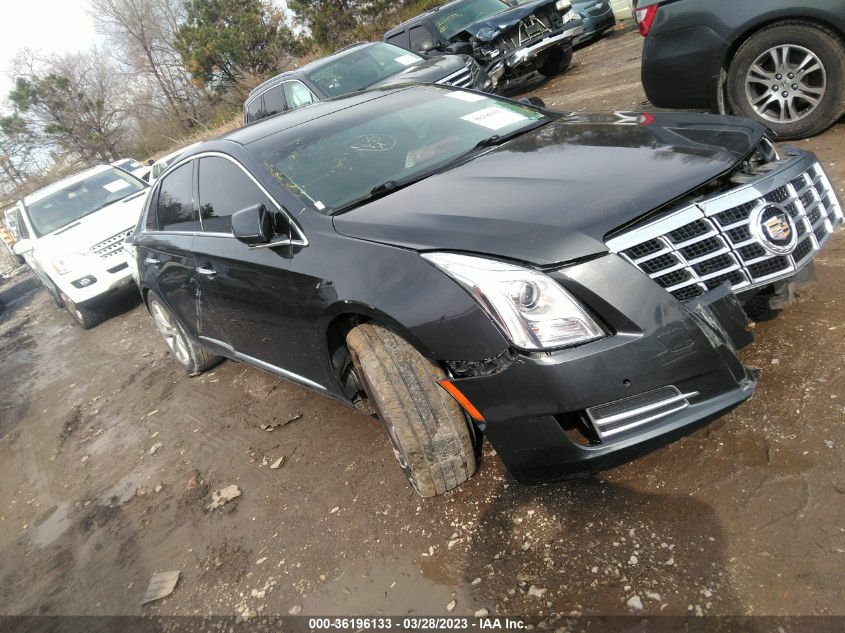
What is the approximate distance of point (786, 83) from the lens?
455cm

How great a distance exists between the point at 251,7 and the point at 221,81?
15.0 ft

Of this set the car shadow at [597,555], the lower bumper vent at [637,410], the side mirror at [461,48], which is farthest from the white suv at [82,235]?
the lower bumper vent at [637,410]

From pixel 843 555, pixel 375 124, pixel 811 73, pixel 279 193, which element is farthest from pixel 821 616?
pixel 811 73

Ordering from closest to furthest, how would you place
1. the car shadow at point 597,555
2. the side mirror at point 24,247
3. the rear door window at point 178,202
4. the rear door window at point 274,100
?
the car shadow at point 597,555 → the rear door window at point 178,202 → the side mirror at point 24,247 → the rear door window at point 274,100

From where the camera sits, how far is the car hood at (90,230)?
8.01 meters

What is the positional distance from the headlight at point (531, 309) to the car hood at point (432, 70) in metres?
6.62

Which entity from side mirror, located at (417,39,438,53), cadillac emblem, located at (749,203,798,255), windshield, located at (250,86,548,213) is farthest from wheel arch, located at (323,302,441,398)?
side mirror, located at (417,39,438,53)

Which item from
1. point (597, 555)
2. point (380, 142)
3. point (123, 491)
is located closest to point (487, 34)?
point (380, 142)

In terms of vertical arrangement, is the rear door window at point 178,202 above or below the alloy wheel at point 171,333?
above

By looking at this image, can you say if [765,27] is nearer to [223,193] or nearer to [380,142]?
[380,142]

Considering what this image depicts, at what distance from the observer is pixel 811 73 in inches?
174

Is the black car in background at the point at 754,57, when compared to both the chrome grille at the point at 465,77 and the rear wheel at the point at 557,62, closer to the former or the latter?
the chrome grille at the point at 465,77

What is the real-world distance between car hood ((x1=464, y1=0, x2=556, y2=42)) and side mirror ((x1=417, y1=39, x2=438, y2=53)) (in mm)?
622

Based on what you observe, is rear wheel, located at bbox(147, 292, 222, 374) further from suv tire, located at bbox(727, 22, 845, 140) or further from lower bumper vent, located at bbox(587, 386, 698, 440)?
suv tire, located at bbox(727, 22, 845, 140)
